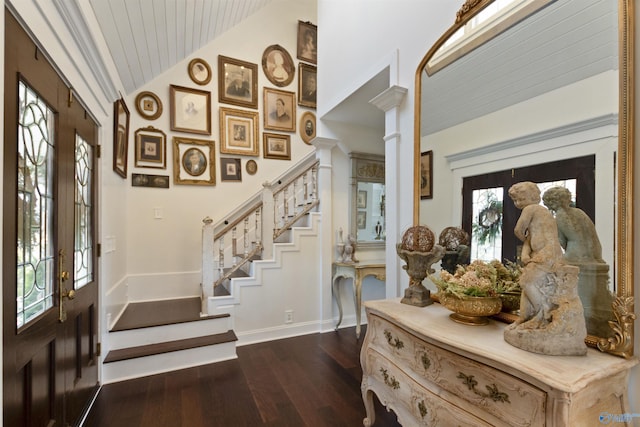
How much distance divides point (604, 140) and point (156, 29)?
3.48 metres

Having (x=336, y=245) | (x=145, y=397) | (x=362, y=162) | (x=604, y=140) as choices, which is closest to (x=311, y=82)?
(x=362, y=162)

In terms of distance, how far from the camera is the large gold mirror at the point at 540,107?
3.44 ft

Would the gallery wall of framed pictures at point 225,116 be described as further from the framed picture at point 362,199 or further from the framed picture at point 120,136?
the framed picture at point 362,199

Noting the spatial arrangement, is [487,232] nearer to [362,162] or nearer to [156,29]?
[362,162]

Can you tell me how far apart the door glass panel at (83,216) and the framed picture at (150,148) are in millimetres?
1543

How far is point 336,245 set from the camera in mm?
3629

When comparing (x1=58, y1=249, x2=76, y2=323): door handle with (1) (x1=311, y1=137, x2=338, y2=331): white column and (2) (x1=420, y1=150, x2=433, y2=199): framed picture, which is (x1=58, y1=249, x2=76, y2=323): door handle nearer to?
(2) (x1=420, y1=150, x2=433, y2=199): framed picture

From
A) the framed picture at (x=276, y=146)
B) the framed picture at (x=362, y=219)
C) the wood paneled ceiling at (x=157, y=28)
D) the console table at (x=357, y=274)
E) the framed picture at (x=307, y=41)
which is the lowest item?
the console table at (x=357, y=274)

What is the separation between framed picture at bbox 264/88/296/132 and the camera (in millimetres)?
4371

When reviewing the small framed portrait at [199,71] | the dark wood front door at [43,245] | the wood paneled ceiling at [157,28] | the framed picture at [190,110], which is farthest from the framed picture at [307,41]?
the dark wood front door at [43,245]

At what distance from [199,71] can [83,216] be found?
9.16 feet

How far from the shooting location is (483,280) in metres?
1.34

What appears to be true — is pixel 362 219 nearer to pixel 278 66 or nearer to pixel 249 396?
pixel 249 396

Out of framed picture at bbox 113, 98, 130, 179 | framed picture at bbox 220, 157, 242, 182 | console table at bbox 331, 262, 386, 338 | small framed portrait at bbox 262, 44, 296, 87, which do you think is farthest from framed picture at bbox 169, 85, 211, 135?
console table at bbox 331, 262, 386, 338
